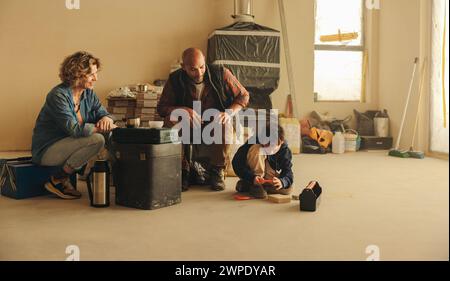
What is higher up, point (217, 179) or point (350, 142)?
point (350, 142)

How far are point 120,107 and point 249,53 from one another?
175 cm

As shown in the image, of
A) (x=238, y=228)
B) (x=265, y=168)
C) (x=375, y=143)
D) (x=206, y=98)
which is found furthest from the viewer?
(x=375, y=143)

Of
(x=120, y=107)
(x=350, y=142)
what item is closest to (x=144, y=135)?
(x=120, y=107)

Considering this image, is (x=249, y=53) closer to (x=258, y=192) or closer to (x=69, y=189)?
(x=258, y=192)

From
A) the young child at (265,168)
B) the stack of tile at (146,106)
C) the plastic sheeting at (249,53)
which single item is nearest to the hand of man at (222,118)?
the young child at (265,168)

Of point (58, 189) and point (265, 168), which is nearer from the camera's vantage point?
point (58, 189)

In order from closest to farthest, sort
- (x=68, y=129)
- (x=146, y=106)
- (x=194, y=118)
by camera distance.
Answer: (x=68, y=129)
(x=194, y=118)
(x=146, y=106)

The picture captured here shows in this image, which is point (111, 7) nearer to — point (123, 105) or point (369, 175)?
point (123, 105)

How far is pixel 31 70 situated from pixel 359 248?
192 inches

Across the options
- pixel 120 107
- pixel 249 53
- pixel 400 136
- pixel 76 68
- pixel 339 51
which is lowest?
pixel 400 136

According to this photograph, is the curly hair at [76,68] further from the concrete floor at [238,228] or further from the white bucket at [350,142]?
the white bucket at [350,142]

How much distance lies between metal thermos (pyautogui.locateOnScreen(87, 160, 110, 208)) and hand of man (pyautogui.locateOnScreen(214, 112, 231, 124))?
0.87m

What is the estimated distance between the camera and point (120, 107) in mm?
4840

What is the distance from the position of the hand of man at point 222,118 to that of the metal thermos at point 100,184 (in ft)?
2.86
